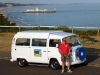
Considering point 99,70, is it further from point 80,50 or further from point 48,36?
point 48,36

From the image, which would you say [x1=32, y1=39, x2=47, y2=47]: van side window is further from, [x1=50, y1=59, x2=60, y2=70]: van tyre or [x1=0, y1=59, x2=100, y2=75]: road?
[x1=0, y1=59, x2=100, y2=75]: road

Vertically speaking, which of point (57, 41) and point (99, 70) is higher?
point (57, 41)

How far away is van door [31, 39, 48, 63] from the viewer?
44.9ft

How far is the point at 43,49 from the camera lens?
13672 mm

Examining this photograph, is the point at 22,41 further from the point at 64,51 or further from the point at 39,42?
the point at 64,51

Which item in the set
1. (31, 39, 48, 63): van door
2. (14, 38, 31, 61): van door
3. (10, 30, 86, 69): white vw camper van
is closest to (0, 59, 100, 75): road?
(10, 30, 86, 69): white vw camper van

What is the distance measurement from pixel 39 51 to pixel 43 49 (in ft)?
0.79

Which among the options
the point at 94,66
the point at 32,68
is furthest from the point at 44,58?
the point at 94,66

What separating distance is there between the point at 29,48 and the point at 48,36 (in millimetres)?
1142

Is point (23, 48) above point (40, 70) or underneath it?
above

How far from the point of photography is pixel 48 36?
1374 cm

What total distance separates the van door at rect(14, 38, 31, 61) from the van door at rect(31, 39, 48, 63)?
11.8 inches

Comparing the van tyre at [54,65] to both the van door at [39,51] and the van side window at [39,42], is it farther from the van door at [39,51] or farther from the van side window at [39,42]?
the van side window at [39,42]

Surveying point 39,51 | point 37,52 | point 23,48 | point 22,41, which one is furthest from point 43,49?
point 22,41
